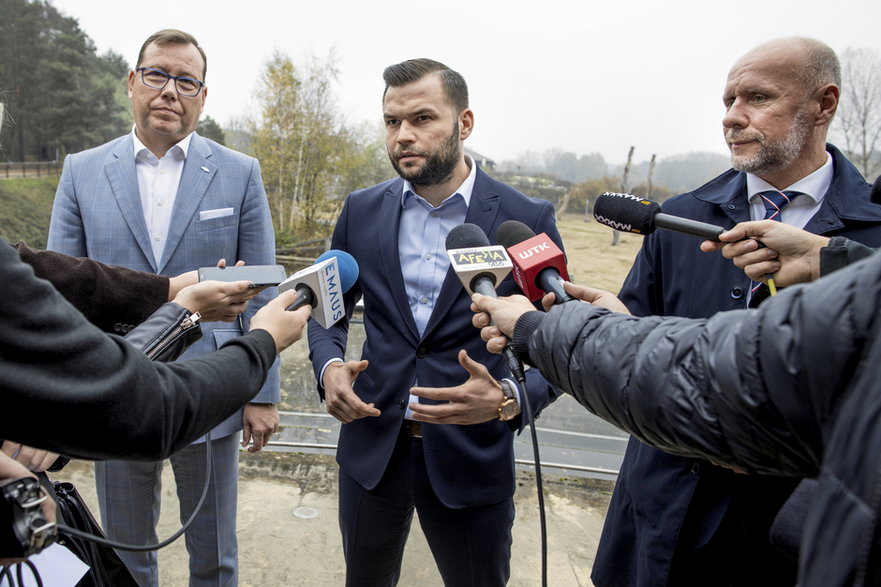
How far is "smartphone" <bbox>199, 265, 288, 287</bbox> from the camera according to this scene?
1692mm

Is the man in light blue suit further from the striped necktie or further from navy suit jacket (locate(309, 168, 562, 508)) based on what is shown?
the striped necktie

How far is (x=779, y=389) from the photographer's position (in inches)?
31.1

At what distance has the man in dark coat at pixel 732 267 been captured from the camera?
A: 165cm

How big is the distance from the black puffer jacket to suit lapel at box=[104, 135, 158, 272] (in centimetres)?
176

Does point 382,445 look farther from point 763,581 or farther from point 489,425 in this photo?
point 763,581

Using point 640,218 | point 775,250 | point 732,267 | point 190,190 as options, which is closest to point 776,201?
point 732,267

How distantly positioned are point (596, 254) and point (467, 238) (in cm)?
3025

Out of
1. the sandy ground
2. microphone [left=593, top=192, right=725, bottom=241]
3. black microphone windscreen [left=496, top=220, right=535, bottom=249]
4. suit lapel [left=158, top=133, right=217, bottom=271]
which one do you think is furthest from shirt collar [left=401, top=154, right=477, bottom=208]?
the sandy ground

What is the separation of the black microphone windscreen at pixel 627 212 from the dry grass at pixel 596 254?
18055 millimetres

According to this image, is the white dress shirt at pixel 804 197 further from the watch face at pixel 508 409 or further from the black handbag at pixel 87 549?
the black handbag at pixel 87 549

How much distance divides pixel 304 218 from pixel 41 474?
87.3 feet

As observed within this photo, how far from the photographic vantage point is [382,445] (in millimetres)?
2021

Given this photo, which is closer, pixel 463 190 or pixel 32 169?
pixel 463 190

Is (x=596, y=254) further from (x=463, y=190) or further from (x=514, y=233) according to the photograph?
(x=514, y=233)
